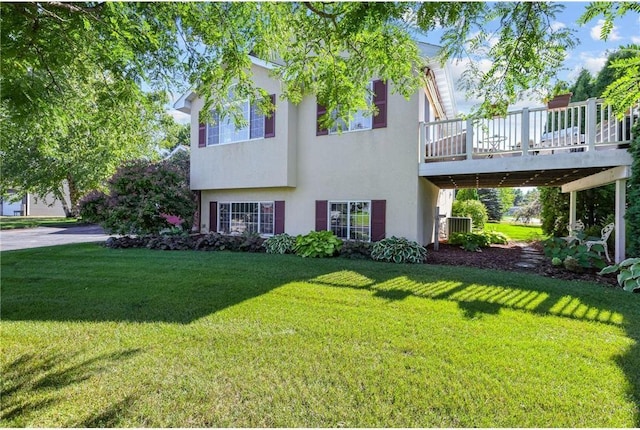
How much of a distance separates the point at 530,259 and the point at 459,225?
4843 millimetres

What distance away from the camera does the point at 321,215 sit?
11469mm

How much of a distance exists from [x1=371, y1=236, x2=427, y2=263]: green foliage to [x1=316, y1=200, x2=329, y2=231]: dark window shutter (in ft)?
7.89

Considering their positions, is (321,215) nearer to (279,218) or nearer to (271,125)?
(279,218)

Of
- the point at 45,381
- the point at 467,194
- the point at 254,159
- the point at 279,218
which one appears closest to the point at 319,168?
the point at 279,218

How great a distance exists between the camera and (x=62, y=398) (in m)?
3.04

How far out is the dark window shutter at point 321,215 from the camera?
1139cm

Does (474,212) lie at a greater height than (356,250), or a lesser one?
greater

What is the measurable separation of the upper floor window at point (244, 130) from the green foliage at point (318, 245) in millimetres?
4066

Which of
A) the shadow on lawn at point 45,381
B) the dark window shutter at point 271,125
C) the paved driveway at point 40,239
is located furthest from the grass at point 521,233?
the paved driveway at point 40,239

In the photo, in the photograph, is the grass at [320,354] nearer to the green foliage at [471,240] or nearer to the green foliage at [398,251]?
the green foliage at [398,251]

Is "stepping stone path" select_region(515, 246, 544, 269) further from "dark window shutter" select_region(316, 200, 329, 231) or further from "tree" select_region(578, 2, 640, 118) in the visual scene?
"tree" select_region(578, 2, 640, 118)

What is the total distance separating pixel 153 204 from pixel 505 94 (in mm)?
11615

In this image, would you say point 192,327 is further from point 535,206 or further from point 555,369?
point 535,206

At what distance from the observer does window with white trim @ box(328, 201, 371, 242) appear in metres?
10.8
